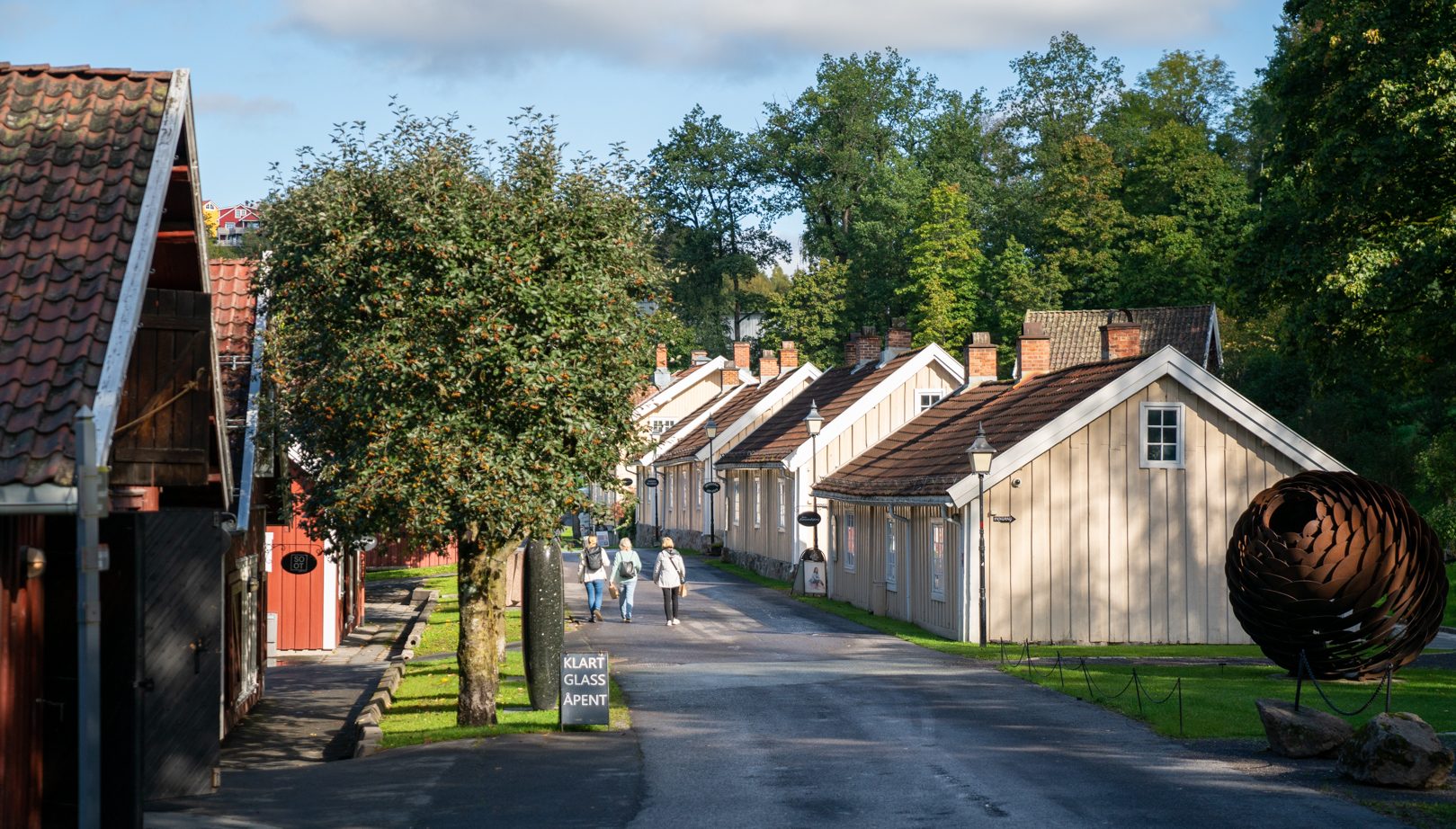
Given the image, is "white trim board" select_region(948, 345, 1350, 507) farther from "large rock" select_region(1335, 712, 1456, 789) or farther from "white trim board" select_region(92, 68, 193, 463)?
"white trim board" select_region(92, 68, 193, 463)

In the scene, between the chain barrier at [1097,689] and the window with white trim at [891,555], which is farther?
the window with white trim at [891,555]

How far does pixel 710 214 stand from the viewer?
84438 millimetres

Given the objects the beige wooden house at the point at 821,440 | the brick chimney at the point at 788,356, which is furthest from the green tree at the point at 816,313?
the beige wooden house at the point at 821,440

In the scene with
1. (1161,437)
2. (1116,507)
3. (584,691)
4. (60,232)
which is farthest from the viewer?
(1161,437)

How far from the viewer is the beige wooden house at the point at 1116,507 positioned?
92.3 ft

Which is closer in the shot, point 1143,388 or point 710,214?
point 1143,388

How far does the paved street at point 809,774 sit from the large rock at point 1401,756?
2.13 feet

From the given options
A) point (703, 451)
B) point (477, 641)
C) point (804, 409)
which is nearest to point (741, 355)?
point (703, 451)

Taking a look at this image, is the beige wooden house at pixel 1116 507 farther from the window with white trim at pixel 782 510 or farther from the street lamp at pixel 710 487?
the street lamp at pixel 710 487

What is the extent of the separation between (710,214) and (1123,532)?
190 feet

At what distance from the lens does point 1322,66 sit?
29781 mm

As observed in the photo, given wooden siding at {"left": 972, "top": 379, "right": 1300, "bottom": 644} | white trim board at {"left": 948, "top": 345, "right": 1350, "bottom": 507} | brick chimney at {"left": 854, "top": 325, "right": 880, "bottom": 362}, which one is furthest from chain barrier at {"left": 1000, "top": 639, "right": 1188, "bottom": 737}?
brick chimney at {"left": 854, "top": 325, "right": 880, "bottom": 362}

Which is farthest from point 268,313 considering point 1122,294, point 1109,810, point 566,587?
point 1122,294

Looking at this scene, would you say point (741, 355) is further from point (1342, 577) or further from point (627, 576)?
point (1342, 577)
